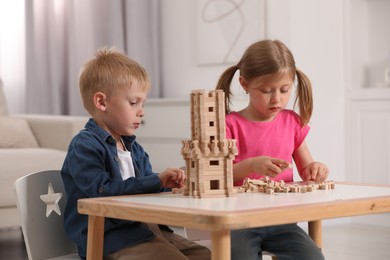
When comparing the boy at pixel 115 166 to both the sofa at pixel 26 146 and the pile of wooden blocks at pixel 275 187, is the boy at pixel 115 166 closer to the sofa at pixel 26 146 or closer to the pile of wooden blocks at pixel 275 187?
the pile of wooden blocks at pixel 275 187

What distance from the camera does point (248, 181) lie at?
161cm

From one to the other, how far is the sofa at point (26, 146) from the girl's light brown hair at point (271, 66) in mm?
1425

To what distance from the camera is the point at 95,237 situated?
1502 mm

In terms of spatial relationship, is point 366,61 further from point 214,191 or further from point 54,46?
point 214,191

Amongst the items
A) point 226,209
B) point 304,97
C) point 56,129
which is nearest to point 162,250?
point 226,209

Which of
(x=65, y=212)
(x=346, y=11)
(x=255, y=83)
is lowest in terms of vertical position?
(x=65, y=212)

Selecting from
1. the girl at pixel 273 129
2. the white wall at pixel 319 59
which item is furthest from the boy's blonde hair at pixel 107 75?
the white wall at pixel 319 59

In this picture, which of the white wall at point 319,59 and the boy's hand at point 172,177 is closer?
the boy's hand at point 172,177

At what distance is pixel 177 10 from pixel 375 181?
58.2 inches

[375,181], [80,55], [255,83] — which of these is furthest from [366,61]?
[255,83]

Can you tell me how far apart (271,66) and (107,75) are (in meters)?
0.42

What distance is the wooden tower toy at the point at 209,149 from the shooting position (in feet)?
4.82

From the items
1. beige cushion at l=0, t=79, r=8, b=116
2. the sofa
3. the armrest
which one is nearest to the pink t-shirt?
the sofa

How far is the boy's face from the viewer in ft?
5.72
